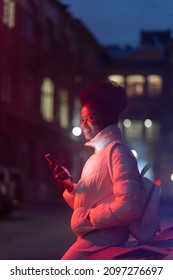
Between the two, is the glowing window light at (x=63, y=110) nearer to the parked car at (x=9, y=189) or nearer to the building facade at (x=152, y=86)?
the building facade at (x=152, y=86)

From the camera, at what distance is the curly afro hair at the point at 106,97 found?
331cm

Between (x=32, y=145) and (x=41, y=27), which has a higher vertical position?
(x=41, y=27)

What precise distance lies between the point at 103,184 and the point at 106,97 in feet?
1.27

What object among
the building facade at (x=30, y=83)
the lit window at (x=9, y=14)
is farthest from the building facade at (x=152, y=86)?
the building facade at (x=30, y=83)

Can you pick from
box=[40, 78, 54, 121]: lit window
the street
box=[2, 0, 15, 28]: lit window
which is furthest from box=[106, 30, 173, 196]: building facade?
box=[40, 78, 54, 121]: lit window

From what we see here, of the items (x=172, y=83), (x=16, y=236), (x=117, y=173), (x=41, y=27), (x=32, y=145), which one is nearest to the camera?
(x=117, y=173)

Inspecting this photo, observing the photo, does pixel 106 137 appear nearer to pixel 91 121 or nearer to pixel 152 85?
pixel 91 121

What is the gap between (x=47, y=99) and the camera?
1054 inches

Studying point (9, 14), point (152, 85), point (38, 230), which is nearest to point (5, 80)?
point (9, 14)

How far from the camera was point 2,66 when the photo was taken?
1088 inches
